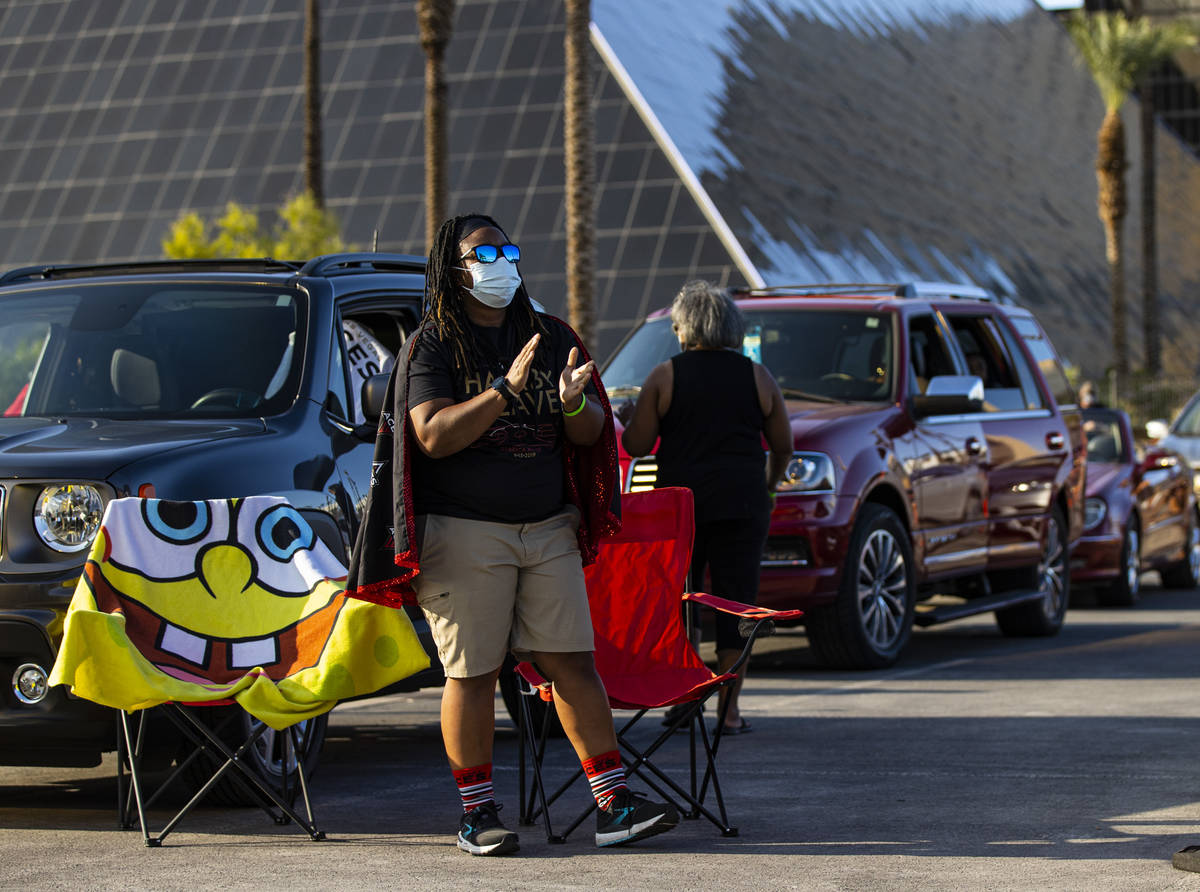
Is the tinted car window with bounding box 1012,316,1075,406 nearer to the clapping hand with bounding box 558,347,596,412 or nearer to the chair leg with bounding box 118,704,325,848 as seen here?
the clapping hand with bounding box 558,347,596,412

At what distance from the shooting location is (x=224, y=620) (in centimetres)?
631

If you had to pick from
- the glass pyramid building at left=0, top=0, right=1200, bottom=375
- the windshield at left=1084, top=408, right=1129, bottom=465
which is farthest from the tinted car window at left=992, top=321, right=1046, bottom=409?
the glass pyramid building at left=0, top=0, right=1200, bottom=375

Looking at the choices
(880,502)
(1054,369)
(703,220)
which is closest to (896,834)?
(880,502)

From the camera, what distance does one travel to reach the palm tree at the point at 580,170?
19438 millimetres

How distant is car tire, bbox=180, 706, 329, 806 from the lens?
21.1 ft

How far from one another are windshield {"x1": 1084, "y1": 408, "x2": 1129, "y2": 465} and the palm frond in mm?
28326

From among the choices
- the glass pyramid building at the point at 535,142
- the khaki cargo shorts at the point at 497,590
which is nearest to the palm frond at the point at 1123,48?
the glass pyramid building at the point at 535,142

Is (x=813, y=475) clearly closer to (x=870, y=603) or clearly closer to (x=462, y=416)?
(x=870, y=603)

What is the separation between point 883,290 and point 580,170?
778 cm

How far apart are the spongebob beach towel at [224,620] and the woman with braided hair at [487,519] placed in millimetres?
270

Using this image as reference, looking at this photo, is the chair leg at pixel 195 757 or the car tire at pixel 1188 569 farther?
the car tire at pixel 1188 569

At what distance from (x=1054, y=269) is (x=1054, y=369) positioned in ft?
108

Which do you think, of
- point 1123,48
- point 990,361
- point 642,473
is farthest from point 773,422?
point 1123,48

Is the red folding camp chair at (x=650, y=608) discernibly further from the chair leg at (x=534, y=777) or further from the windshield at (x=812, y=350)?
the windshield at (x=812, y=350)
